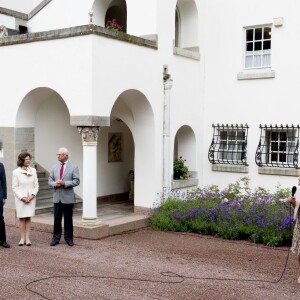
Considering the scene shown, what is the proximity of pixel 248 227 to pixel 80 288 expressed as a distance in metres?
4.87

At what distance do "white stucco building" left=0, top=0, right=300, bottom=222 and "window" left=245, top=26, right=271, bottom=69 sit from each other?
29 mm

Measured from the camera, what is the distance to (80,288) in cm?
779

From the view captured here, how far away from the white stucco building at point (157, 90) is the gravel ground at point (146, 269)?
5.20 feet

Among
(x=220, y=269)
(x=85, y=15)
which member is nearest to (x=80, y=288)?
(x=220, y=269)

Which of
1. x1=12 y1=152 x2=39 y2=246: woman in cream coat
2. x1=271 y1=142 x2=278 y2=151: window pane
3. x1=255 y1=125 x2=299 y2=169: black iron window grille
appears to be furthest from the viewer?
x1=271 y1=142 x2=278 y2=151: window pane

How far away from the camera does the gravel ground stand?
7672 mm

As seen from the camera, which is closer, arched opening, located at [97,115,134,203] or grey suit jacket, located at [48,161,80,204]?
grey suit jacket, located at [48,161,80,204]

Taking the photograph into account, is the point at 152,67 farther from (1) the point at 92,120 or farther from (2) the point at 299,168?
(2) the point at 299,168

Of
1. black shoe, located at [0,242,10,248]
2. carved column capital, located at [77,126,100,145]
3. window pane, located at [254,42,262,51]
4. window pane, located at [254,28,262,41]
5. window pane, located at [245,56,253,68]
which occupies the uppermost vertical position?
window pane, located at [254,28,262,41]

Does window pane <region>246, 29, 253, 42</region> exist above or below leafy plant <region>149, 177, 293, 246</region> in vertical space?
above

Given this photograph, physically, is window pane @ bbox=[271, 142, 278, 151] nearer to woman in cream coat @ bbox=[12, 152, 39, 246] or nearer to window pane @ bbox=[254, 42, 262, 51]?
window pane @ bbox=[254, 42, 262, 51]

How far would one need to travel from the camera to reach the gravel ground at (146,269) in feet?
25.2

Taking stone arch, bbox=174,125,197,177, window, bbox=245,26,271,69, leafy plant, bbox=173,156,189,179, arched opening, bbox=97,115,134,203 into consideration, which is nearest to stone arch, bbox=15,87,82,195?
arched opening, bbox=97,115,134,203

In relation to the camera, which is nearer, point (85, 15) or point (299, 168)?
point (299, 168)
